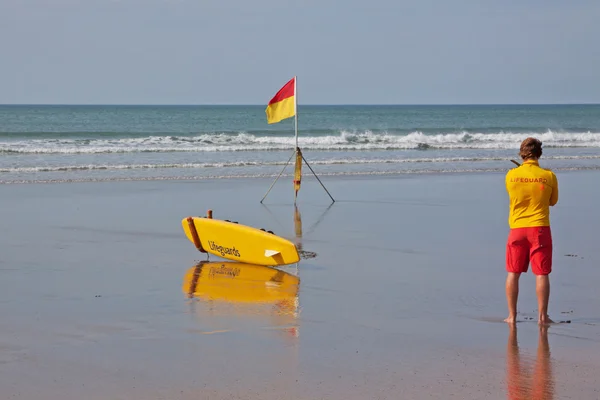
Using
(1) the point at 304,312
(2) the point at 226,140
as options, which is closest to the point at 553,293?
(1) the point at 304,312

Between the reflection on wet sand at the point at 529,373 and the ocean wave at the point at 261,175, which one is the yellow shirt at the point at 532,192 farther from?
the ocean wave at the point at 261,175

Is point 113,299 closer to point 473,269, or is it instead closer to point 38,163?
point 473,269

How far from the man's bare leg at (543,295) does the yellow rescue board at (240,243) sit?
2925 millimetres

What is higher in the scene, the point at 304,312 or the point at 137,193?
the point at 137,193

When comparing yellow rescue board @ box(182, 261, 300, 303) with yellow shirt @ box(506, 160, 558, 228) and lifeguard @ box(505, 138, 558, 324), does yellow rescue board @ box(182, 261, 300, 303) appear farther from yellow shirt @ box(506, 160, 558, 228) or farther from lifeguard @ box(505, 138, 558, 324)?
yellow shirt @ box(506, 160, 558, 228)

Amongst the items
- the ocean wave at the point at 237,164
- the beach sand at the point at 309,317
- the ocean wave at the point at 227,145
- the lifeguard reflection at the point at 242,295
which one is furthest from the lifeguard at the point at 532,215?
the ocean wave at the point at 227,145

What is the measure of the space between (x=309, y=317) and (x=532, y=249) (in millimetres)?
1922

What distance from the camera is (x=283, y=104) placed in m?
14.3

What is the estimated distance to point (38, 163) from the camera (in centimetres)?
2606

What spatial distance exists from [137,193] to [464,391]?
12689mm

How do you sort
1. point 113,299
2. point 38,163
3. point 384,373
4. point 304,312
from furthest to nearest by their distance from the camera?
1. point 38,163
2. point 113,299
3. point 304,312
4. point 384,373

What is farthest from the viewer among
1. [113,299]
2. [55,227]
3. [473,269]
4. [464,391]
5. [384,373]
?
[55,227]

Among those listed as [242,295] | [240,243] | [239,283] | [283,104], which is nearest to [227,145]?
[283,104]

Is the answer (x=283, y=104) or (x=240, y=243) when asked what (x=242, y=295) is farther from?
(x=283, y=104)
